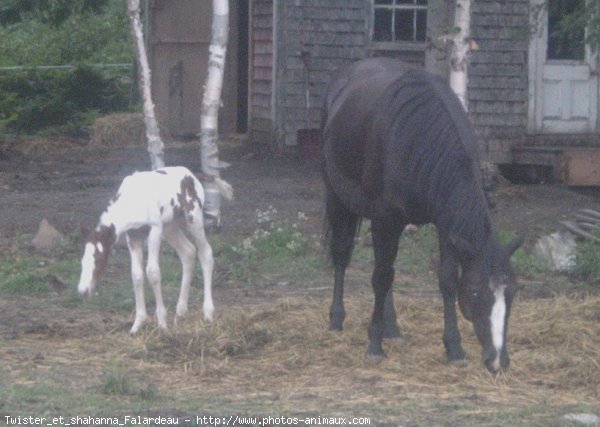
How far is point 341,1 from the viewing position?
1595cm

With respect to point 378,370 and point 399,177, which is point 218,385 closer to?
point 378,370

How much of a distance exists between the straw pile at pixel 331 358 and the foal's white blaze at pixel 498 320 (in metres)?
0.21

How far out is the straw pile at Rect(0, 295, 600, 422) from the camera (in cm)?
618

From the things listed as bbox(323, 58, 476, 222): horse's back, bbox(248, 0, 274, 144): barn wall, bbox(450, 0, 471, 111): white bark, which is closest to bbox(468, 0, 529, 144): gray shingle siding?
bbox(248, 0, 274, 144): barn wall

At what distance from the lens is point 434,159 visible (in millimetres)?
6645

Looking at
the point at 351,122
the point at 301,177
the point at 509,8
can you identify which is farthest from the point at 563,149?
the point at 351,122

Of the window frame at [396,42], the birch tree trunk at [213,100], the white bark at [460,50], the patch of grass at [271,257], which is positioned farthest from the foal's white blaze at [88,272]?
the window frame at [396,42]

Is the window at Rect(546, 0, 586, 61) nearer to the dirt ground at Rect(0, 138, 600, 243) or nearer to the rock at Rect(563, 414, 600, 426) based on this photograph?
the dirt ground at Rect(0, 138, 600, 243)

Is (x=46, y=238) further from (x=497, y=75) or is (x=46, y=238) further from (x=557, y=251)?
(x=497, y=75)

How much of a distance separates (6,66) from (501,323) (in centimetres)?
1806

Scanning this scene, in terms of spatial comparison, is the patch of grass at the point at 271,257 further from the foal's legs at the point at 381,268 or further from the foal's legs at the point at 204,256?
the foal's legs at the point at 381,268

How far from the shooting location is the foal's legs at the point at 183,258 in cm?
792

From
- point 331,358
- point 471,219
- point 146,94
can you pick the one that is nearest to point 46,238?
point 146,94

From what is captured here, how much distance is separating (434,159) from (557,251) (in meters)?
3.75
